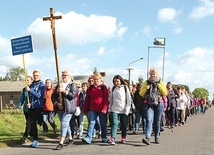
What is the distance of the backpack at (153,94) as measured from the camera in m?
9.45

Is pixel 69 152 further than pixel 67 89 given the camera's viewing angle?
No

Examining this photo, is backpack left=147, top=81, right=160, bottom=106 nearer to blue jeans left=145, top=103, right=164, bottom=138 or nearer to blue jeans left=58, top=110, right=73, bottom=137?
blue jeans left=145, top=103, right=164, bottom=138

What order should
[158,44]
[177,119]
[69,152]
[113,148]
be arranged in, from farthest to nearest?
1. [158,44]
2. [177,119]
3. [113,148]
4. [69,152]

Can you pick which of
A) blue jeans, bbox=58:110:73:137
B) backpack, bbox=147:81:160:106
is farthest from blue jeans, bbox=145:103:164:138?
blue jeans, bbox=58:110:73:137

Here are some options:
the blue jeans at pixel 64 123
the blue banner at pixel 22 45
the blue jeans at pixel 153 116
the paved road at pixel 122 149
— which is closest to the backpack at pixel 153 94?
the blue jeans at pixel 153 116

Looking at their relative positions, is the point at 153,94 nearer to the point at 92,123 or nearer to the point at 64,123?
the point at 92,123

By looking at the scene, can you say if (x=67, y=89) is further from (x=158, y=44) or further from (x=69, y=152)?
(x=158, y=44)

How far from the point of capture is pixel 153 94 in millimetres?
9492

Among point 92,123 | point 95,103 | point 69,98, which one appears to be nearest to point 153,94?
point 95,103

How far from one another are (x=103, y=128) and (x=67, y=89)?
64.0 inches

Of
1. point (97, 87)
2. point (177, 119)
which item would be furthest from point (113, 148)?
point (177, 119)

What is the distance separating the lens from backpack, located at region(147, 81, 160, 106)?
31.0 ft

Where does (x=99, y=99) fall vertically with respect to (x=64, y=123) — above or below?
above

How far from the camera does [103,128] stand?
9.52m
